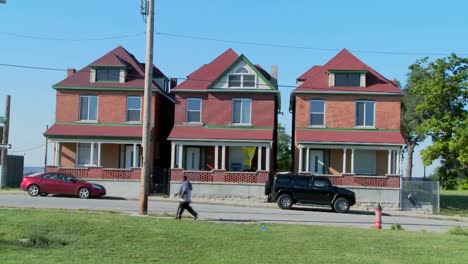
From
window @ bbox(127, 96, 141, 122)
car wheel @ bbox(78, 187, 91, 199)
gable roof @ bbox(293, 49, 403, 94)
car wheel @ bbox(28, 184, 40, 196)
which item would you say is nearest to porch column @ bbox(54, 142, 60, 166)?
window @ bbox(127, 96, 141, 122)

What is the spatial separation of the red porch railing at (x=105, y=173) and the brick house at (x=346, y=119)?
1038cm

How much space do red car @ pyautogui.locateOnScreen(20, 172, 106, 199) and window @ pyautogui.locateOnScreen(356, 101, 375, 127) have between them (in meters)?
17.4

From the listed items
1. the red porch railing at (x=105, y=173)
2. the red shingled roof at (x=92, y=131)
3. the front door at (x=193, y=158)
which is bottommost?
the red porch railing at (x=105, y=173)

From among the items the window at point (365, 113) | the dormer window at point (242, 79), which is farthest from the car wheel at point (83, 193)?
the window at point (365, 113)

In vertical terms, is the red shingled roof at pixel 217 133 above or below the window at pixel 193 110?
below

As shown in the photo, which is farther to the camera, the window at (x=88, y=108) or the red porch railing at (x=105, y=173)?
the window at (x=88, y=108)

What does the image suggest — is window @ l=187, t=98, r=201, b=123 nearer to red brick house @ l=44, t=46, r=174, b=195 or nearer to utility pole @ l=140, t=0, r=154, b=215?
red brick house @ l=44, t=46, r=174, b=195

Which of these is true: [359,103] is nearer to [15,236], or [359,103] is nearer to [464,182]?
[15,236]

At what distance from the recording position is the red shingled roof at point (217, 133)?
3684 centimetres

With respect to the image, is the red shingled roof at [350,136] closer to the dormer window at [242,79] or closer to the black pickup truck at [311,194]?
the dormer window at [242,79]

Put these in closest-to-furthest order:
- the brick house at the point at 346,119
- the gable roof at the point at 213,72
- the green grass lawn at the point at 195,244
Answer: the green grass lawn at the point at 195,244, the brick house at the point at 346,119, the gable roof at the point at 213,72

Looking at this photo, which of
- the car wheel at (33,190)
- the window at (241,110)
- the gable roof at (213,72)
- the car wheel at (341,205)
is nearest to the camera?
the car wheel at (341,205)

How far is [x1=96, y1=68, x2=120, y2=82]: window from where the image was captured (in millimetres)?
39344

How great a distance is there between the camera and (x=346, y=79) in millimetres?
38344
